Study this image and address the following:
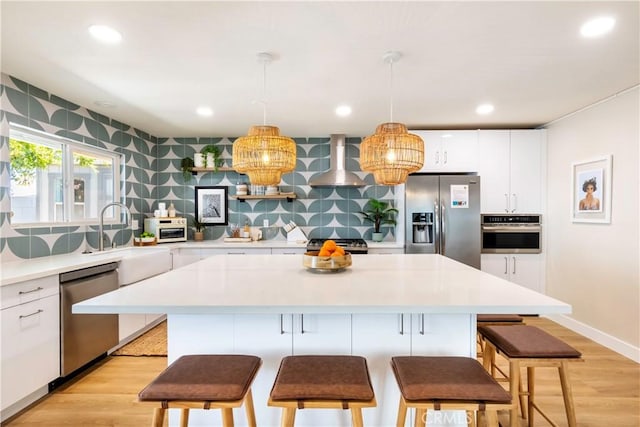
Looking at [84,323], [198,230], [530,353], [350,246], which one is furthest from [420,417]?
[198,230]

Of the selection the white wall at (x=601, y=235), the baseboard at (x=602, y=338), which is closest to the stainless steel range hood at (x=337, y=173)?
the white wall at (x=601, y=235)

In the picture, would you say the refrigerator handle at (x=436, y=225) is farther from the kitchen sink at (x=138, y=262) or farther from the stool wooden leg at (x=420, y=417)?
the kitchen sink at (x=138, y=262)

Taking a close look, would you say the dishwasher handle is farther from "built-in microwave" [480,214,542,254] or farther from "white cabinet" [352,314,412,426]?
"built-in microwave" [480,214,542,254]

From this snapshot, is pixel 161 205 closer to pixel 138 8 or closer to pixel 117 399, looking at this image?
pixel 117 399

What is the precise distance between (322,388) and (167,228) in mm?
3682

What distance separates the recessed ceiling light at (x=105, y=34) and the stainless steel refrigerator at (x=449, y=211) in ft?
10.1

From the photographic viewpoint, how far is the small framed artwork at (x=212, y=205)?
471cm

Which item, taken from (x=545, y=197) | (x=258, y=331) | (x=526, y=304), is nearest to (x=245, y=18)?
(x=258, y=331)

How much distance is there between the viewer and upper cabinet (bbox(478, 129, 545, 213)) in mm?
3932

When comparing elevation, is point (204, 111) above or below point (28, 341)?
above

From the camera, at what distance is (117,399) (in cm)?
220

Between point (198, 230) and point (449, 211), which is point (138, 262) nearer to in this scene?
point (198, 230)

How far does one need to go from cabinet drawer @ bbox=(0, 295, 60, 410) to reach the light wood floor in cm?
18

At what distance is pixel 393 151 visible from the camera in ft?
6.68
